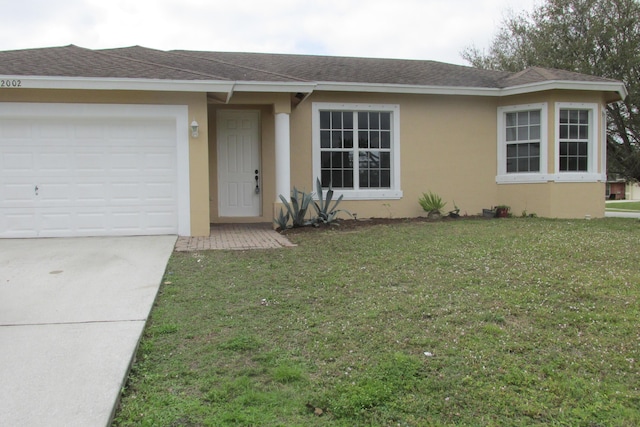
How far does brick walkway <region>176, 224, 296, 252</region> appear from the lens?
8.19 m

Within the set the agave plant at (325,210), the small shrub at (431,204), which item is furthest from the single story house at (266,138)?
the agave plant at (325,210)

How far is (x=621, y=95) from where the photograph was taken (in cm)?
1245

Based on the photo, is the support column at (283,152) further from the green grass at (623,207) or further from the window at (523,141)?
the green grass at (623,207)

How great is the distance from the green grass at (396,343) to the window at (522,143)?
18.4 feet

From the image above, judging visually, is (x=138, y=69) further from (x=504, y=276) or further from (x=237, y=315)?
(x=504, y=276)

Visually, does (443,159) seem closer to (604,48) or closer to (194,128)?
(194,128)

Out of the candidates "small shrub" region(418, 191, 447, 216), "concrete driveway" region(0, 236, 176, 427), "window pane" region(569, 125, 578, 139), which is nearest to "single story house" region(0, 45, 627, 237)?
"window pane" region(569, 125, 578, 139)

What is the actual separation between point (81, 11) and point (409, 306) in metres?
13.1

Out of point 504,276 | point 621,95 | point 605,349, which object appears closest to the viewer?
point 605,349

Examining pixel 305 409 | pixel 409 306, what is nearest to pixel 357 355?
pixel 305 409

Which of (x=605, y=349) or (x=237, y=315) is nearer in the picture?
(x=605, y=349)

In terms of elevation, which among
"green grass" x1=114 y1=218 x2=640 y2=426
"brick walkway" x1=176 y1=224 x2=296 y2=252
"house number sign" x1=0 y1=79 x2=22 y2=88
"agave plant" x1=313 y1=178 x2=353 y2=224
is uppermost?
"house number sign" x1=0 y1=79 x2=22 y2=88

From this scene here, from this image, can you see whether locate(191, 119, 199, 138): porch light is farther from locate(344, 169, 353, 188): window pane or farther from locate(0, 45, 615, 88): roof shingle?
locate(344, 169, 353, 188): window pane

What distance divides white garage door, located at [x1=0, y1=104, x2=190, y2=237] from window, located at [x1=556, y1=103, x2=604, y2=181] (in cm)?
865
